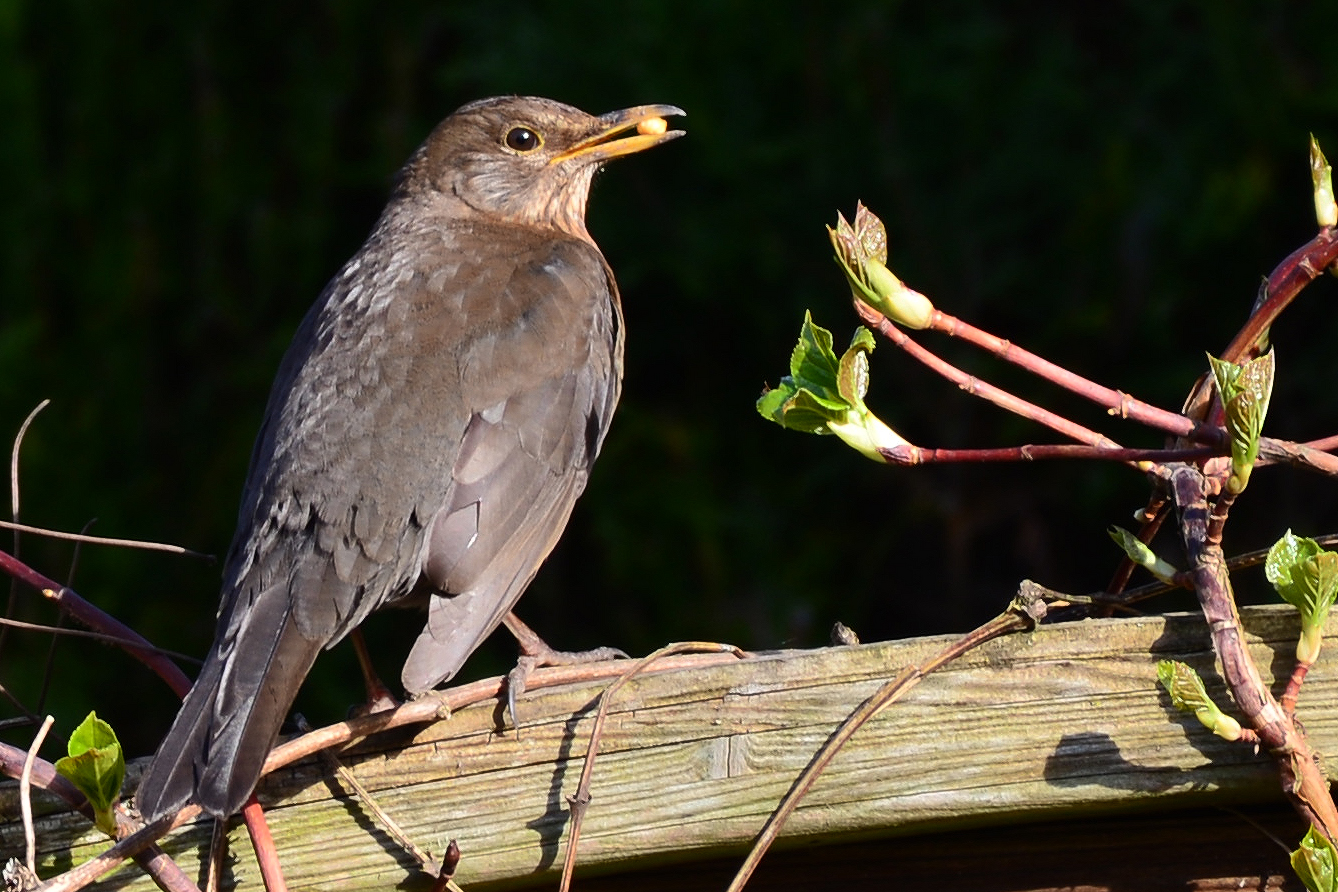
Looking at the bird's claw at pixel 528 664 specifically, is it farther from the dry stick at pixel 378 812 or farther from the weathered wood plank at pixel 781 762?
the dry stick at pixel 378 812

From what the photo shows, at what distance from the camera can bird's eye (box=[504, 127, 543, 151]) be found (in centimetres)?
389

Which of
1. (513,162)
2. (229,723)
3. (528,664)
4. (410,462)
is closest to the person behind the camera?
(229,723)

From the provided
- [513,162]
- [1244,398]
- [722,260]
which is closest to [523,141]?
[513,162]

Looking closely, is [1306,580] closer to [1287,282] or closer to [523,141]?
[1287,282]

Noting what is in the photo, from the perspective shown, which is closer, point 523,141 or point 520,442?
point 520,442

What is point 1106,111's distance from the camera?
4.28 m

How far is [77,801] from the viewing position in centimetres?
182

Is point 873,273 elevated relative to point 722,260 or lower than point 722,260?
lower

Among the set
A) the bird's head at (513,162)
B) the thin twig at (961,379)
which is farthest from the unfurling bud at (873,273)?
the bird's head at (513,162)

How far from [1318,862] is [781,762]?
1.81 ft

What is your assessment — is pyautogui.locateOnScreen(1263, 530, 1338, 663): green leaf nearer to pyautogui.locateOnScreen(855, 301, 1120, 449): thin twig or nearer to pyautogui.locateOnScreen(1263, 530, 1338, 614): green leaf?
pyautogui.locateOnScreen(1263, 530, 1338, 614): green leaf

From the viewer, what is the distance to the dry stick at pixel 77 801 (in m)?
1.82

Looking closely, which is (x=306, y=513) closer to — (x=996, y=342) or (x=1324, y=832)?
(x=996, y=342)

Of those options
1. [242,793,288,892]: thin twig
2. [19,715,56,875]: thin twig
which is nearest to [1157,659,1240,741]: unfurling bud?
[242,793,288,892]: thin twig
